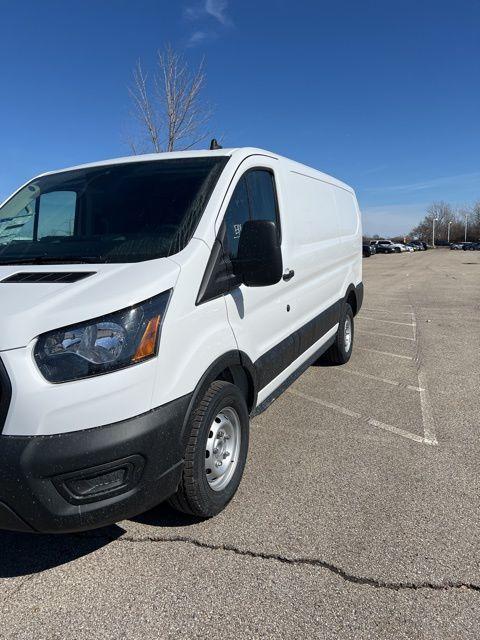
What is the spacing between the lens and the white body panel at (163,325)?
6.98ft

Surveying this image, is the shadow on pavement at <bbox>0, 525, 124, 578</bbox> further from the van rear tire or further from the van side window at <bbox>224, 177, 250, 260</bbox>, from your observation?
the van rear tire

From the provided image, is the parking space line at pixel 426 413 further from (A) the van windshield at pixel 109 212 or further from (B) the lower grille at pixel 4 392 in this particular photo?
(B) the lower grille at pixel 4 392

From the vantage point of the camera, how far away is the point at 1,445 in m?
2.10

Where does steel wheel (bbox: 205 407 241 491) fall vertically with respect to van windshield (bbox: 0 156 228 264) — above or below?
below

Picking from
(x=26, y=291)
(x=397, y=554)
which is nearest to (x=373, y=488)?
(x=397, y=554)

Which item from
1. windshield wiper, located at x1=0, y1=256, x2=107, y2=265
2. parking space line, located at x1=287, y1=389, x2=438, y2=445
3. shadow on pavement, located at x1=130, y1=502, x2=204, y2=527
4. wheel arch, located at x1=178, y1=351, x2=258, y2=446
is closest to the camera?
wheel arch, located at x1=178, y1=351, x2=258, y2=446

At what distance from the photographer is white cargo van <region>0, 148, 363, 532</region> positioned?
2.15 meters

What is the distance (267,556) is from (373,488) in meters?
1.01

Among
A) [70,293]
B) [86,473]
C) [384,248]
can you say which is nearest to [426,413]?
[86,473]

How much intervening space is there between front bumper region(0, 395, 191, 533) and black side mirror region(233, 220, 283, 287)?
3.16 ft

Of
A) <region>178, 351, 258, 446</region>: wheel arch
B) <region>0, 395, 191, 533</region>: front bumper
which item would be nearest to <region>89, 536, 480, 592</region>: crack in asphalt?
<region>0, 395, 191, 533</region>: front bumper

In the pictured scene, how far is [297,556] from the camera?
2.68 meters

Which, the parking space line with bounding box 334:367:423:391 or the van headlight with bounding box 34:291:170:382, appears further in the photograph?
the parking space line with bounding box 334:367:423:391

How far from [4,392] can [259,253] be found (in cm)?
150
